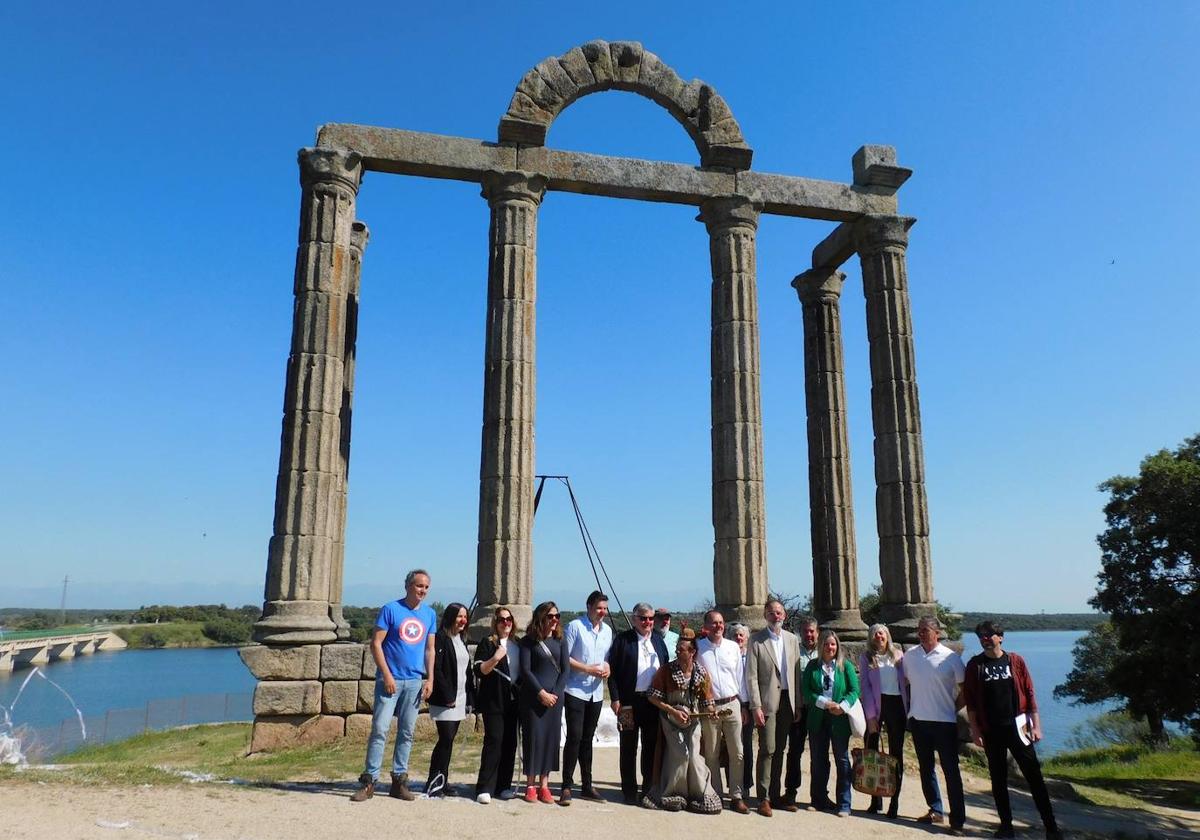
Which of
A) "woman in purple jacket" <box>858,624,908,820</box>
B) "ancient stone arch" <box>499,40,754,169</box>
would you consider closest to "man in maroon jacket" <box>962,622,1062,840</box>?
"woman in purple jacket" <box>858,624,908,820</box>

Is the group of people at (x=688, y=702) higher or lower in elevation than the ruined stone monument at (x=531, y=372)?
lower

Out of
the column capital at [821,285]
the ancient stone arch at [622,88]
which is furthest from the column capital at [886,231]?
the ancient stone arch at [622,88]

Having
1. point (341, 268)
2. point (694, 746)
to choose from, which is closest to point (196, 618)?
point (341, 268)

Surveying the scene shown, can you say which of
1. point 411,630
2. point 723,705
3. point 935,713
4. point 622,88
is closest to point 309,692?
point 411,630

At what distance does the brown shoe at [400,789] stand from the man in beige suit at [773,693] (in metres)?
3.54

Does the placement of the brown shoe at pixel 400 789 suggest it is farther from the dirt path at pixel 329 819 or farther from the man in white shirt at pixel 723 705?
the man in white shirt at pixel 723 705

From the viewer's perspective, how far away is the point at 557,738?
8.45 m

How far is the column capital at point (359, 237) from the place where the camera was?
18.3 m

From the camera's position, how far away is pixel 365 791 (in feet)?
25.7

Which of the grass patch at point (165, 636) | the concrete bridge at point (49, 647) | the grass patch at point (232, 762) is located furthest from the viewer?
the grass patch at point (165, 636)

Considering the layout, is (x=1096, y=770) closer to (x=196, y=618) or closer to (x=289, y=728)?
(x=289, y=728)

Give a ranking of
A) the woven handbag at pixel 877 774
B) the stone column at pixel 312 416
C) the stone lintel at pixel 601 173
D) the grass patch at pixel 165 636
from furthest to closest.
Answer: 1. the grass patch at pixel 165 636
2. the stone lintel at pixel 601 173
3. the stone column at pixel 312 416
4. the woven handbag at pixel 877 774

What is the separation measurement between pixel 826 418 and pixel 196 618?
103 meters

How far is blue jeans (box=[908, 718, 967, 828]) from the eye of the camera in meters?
8.15
